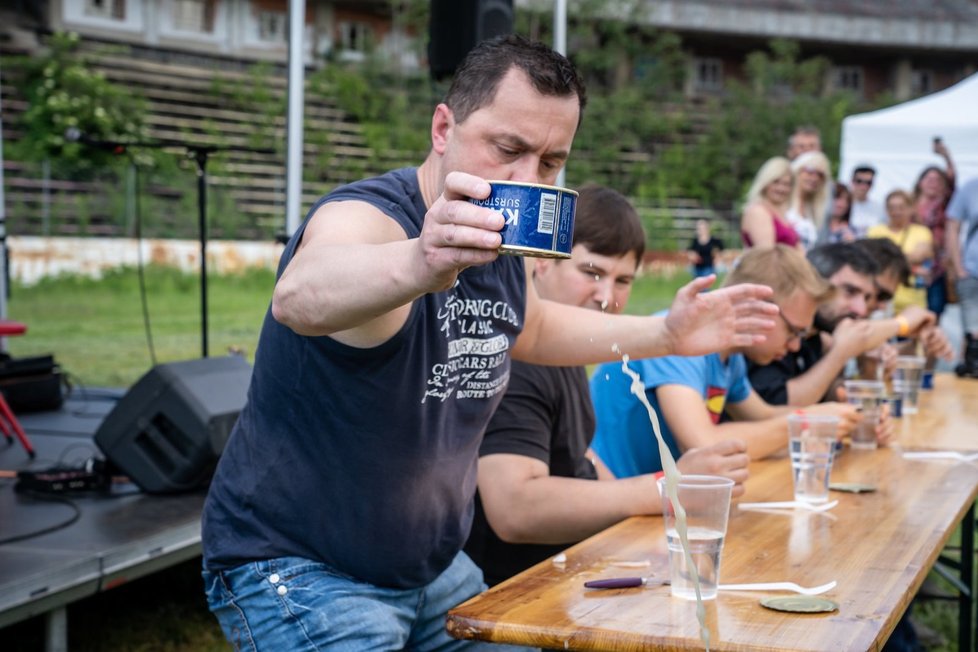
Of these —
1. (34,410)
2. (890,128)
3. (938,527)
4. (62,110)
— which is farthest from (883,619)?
(62,110)

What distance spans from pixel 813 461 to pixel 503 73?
1.16 metres

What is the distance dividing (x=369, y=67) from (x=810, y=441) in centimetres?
2362

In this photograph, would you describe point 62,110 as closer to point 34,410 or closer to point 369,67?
point 369,67

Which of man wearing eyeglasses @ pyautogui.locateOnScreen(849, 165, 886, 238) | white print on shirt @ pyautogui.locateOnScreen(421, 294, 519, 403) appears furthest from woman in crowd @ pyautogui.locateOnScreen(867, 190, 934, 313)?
white print on shirt @ pyautogui.locateOnScreen(421, 294, 519, 403)

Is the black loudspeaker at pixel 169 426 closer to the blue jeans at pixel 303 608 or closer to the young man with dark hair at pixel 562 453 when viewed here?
the young man with dark hair at pixel 562 453

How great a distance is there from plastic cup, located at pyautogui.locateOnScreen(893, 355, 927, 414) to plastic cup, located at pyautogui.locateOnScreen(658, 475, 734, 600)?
2.27 metres

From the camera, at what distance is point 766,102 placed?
92.8ft

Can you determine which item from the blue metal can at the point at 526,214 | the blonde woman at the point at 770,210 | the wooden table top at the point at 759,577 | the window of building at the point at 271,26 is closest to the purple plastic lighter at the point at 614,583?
the wooden table top at the point at 759,577

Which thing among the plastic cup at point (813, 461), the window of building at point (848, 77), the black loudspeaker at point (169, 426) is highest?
the window of building at point (848, 77)

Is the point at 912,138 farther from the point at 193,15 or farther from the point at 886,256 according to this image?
the point at 193,15

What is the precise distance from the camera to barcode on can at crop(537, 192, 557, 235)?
4.08ft

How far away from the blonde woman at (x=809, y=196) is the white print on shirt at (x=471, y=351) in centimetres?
513

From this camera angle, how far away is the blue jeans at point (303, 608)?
1.67 metres

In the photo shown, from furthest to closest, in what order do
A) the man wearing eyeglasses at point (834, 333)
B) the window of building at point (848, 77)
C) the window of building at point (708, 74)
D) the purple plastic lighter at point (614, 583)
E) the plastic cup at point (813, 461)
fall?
the window of building at point (848, 77) → the window of building at point (708, 74) → the man wearing eyeglasses at point (834, 333) → the plastic cup at point (813, 461) → the purple plastic lighter at point (614, 583)
